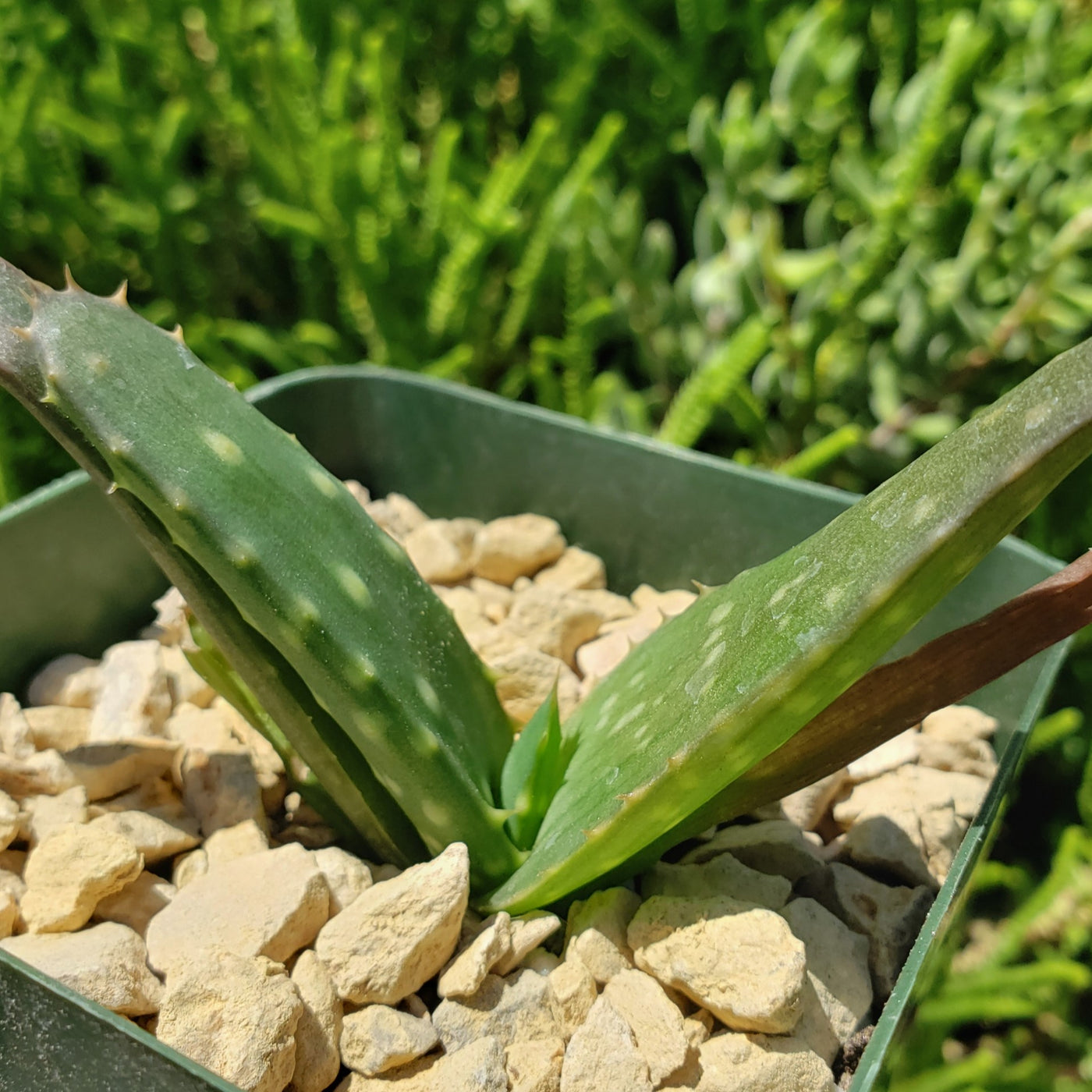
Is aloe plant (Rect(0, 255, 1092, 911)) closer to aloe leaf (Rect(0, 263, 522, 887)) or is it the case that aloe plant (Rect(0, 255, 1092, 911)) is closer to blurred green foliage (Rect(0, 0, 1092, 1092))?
aloe leaf (Rect(0, 263, 522, 887))

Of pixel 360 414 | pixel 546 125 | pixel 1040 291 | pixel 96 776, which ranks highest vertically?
pixel 546 125

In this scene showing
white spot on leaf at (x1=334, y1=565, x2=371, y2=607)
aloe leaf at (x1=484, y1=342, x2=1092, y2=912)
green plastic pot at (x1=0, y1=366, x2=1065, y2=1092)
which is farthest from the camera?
green plastic pot at (x1=0, y1=366, x2=1065, y2=1092)

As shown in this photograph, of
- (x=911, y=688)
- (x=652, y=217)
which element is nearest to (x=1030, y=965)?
(x=911, y=688)

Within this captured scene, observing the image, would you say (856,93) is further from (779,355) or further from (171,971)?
(171,971)

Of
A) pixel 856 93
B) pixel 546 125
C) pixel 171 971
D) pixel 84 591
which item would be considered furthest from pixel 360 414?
pixel 856 93

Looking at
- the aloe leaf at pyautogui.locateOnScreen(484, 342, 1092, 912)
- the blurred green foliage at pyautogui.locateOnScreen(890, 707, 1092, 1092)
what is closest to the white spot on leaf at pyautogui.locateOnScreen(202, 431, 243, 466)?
the aloe leaf at pyautogui.locateOnScreen(484, 342, 1092, 912)

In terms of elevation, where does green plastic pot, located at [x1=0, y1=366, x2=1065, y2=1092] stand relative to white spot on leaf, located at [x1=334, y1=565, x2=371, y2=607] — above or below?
below

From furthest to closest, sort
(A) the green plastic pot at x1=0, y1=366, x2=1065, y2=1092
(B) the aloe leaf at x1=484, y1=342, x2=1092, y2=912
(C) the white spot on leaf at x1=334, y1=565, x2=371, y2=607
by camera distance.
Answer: (A) the green plastic pot at x1=0, y1=366, x2=1065, y2=1092
(C) the white spot on leaf at x1=334, y1=565, x2=371, y2=607
(B) the aloe leaf at x1=484, y1=342, x2=1092, y2=912
